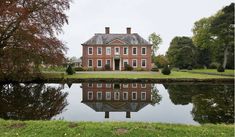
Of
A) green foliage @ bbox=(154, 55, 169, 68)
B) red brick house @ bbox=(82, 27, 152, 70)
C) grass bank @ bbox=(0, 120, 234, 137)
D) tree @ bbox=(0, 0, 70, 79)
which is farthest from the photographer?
green foliage @ bbox=(154, 55, 169, 68)

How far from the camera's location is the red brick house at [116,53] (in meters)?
42.4

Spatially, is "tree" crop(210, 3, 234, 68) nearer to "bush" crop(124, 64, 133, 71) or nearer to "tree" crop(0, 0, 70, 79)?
"bush" crop(124, 64, 133, 71)

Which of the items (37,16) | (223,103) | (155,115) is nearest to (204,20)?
(37,16)

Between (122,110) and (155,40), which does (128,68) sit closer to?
(155,40)

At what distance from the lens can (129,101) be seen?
43.2ft

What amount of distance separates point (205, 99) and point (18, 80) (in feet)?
55.3

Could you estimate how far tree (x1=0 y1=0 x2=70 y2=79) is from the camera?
20.6 meters

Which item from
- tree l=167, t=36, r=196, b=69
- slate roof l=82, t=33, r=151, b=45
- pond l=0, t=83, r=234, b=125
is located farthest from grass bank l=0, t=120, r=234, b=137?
tree l=167, t=36, r=196, b=69

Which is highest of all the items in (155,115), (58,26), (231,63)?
(58,26)

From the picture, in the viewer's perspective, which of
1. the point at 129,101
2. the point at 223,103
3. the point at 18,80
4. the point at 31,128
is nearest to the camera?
the point at 31,128

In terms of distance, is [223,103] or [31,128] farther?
[223,103]

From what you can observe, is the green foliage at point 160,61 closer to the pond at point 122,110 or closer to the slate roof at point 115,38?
the slate roof at point 115,38

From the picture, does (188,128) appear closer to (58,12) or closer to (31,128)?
(31,128)

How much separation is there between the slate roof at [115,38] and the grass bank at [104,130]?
36515 mm
